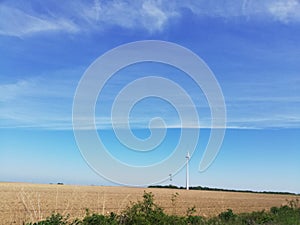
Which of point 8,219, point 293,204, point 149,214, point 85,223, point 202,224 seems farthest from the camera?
point 293,204

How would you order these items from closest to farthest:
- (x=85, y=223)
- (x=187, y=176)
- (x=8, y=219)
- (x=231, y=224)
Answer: (x=85, y=223)
(x=231, y=224)
(x=8, y=219)
(x=187, y=176)

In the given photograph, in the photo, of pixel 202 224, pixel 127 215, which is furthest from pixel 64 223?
pixel 202 224

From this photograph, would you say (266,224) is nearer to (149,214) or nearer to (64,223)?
(149,214)

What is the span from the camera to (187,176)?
90.9 meters

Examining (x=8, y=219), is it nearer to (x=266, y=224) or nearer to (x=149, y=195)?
(x=149, y=195)

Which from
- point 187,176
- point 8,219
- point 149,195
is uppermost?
point 187,176

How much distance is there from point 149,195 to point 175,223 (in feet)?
4.32

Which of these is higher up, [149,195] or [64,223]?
[149,195]

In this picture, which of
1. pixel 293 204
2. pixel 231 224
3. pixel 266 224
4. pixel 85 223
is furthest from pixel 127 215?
pixel 293 204

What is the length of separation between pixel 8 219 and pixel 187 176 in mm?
73192

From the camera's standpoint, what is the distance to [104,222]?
12672 mm

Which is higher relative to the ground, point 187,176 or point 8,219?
point 187,176

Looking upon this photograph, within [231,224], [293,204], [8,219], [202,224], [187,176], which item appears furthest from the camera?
[187,176]

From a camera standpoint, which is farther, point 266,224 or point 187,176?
point 187,176
